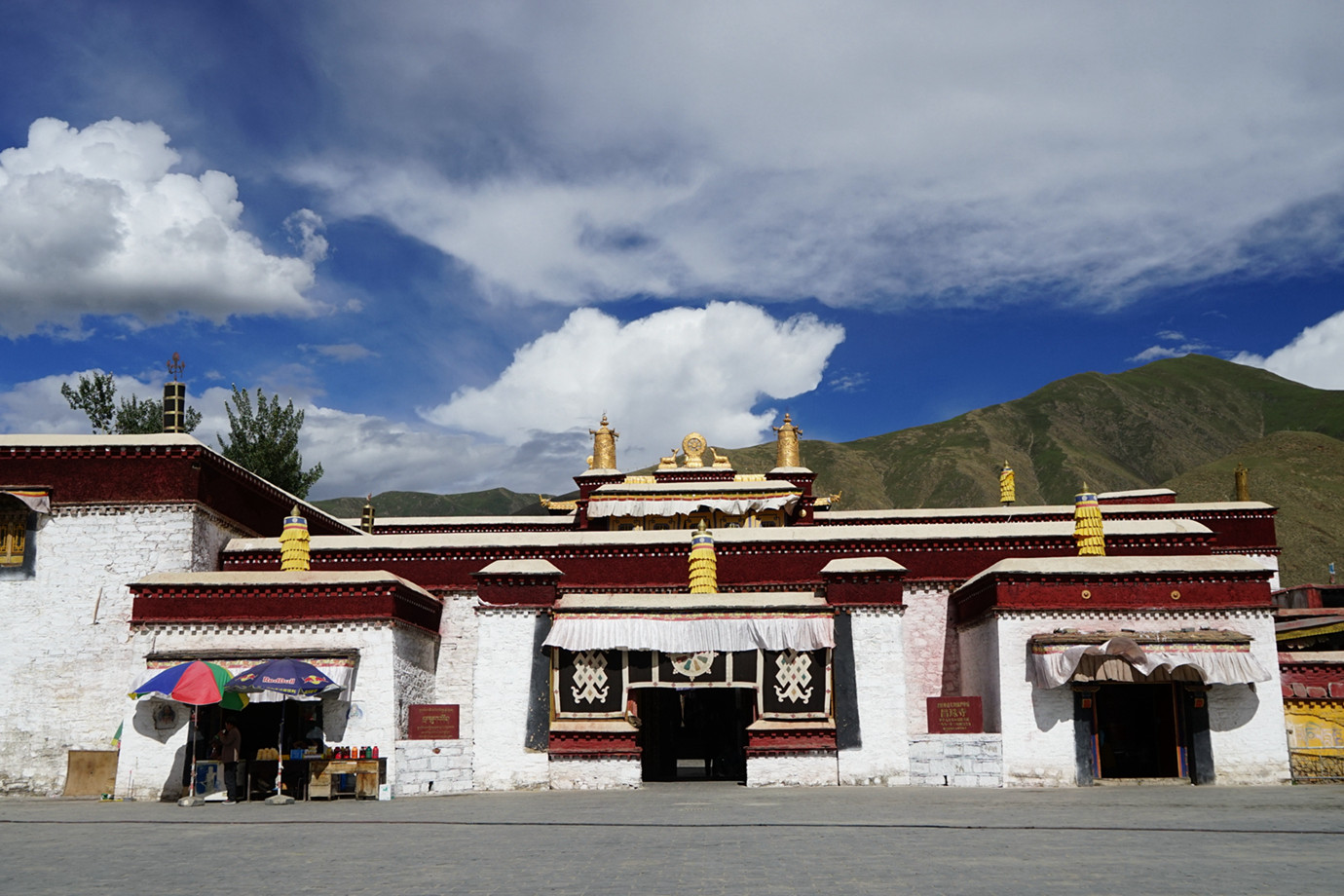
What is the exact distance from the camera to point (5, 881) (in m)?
10.5

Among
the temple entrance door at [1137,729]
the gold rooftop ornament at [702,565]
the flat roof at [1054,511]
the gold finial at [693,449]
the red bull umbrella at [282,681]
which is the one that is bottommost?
the temple entrance door at [1137,729]

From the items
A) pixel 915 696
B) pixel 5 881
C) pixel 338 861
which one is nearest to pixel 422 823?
pixel 338 861

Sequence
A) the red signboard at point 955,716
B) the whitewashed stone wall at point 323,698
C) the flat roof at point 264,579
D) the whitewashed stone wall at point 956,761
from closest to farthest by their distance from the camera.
→ the whitewashed stone wall at point 956,761, the red signboard at point 955,716, the whitewashed stone wall at point 323,698, the flat roof at point 264,579

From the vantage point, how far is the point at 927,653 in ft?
81.9

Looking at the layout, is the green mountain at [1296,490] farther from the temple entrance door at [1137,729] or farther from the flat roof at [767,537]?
the temple entrance door at [1137,729]

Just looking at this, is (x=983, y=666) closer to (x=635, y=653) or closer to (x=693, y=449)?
(x=635, y=653)

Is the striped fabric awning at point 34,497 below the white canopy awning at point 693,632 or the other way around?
the other way around

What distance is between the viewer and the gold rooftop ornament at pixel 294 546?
24672 millimetres

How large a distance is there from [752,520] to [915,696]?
998 cm

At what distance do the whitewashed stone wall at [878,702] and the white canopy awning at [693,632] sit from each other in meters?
0.78

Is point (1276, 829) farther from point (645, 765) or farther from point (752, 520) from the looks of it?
point (752, 520)

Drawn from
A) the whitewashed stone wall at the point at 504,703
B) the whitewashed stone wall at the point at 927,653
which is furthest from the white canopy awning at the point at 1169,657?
the whitewashed stone wall at the point at 504,703

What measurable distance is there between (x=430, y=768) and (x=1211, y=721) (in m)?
15.0

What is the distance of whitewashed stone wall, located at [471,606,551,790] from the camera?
70.8ft
